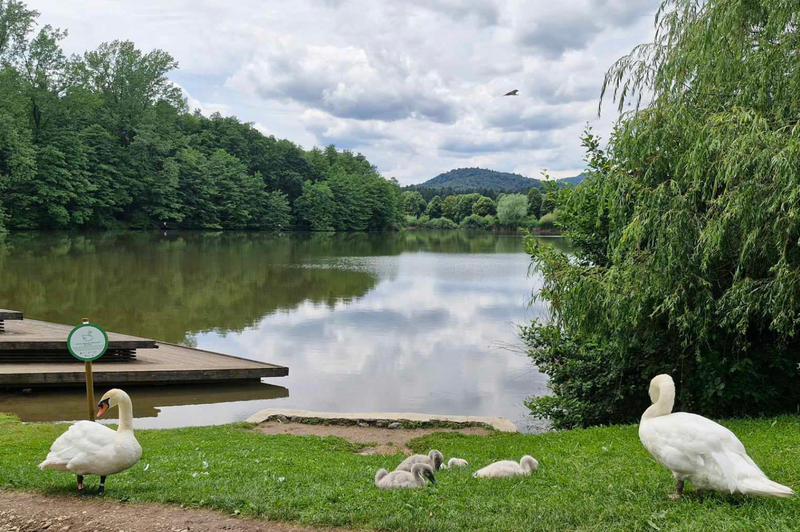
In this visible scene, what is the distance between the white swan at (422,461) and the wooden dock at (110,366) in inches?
330

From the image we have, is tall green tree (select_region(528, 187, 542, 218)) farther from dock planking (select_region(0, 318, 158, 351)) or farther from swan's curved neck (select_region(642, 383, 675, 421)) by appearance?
swan's curved neck (select_region(642, 383, 675, 421))

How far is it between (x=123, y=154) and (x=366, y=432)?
70070 mm

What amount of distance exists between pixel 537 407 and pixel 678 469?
7.93 meters

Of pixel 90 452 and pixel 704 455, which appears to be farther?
pixel 90 452

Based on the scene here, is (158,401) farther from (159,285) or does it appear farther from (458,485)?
(159,285)

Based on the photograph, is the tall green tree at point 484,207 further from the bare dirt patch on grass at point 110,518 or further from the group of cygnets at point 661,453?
the bare dirt patch on grass at point 110,518

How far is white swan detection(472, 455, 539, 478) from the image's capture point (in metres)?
6.88

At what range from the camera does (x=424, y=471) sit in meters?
6.62

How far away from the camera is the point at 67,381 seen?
43.7 feet

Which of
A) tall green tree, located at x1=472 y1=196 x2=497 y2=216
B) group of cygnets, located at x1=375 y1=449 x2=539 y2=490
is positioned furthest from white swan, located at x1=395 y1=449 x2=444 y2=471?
tall green tree, located at x1=472 y1=196 x2=497 y2=216

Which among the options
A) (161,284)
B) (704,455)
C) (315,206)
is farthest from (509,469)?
(315,206)

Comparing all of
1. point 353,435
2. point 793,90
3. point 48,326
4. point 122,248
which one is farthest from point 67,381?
point 122,248

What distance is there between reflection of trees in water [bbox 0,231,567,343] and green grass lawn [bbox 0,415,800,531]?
13.4 metres

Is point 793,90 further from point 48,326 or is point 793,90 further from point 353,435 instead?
point 48,326
